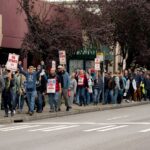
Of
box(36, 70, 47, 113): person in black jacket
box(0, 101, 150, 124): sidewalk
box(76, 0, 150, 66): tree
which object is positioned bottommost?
box(0, 101, 150, 124): sidewalk

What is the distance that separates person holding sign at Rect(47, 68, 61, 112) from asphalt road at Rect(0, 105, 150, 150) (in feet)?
→ 11.3

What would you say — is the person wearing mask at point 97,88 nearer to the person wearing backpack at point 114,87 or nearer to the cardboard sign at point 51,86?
the person wearing backpack at point 114,87

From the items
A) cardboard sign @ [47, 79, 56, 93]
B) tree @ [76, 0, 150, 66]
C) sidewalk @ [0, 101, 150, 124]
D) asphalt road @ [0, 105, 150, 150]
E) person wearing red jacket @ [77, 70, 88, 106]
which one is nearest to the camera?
asphalt road @ [0, 105, 150, 150]

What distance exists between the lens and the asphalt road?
1323 centimetres

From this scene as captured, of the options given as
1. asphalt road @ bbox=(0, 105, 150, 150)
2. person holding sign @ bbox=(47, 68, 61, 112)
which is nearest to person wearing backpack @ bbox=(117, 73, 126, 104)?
person holding sign @ bbox=(47, 68, 61, 112)

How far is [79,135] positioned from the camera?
15430 millimetres

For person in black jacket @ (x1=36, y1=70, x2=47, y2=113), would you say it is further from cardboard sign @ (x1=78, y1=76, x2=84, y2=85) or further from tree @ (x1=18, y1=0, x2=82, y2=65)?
tree @ (x1=18, y1=0, x2=82, y2=65)

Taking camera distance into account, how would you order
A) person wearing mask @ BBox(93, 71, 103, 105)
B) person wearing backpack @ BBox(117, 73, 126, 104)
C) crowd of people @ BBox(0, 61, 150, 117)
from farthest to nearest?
person wearing backpack @ BBox(117, 73, 126, 104)
person wearing mask @ BBox(93, 71, 103, 105)
crowd of people @ BBox(0, 61, 150, 117)

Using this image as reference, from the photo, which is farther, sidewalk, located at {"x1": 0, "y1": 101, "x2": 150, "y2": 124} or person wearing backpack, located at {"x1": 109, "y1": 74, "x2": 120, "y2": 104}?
person wearing backpack, located at {"x1": 109, "y1": 74, "x2": 120, "y2": 104}

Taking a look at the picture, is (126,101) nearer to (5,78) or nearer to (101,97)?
(101,97)

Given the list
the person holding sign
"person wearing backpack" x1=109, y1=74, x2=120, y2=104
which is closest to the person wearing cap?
the person holding sign

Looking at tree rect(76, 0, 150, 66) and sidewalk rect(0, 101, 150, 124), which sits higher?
tree rect(76, 0, 150, 66)

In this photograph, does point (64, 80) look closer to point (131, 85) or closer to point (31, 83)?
point (31, 83)

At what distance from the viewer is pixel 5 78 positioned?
21.4 metres
